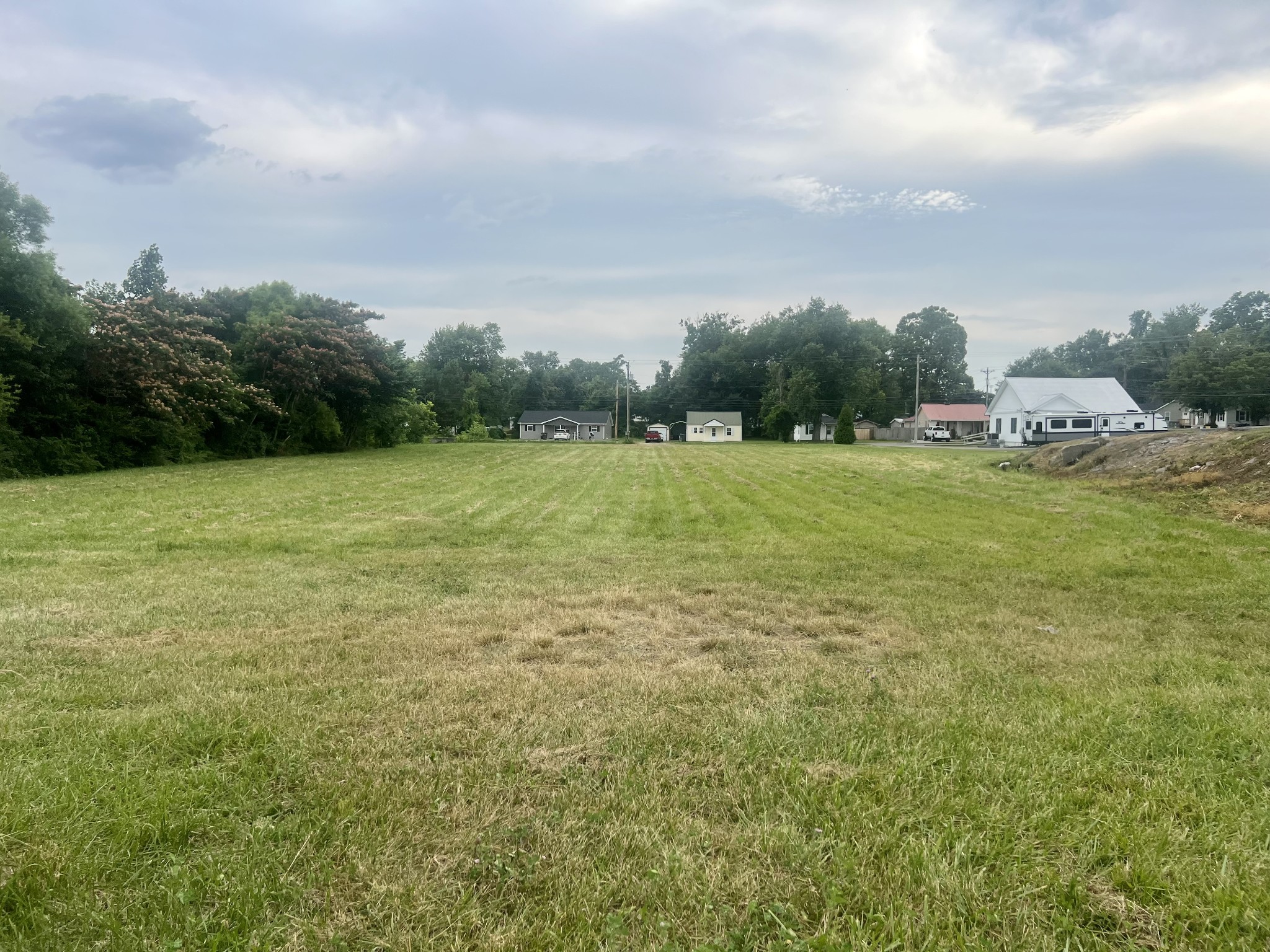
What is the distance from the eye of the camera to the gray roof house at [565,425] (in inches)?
2943

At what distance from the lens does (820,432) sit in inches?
2726

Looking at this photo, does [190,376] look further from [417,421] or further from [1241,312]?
[1241,312]

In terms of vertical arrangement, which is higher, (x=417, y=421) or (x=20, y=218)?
(x=20, y=218)

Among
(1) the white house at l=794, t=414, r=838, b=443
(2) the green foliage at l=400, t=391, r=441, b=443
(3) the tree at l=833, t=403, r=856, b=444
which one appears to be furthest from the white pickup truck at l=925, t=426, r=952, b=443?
(2) the green foliage at l=400, t=391, r=441, b=443

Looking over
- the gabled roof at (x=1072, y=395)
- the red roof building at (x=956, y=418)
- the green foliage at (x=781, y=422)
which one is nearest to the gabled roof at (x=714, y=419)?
the green foliage at (x=781, y=422)

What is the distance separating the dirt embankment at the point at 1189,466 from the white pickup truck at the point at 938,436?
1651 inches

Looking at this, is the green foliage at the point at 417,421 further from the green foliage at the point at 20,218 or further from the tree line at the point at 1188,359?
the tree line at the point at 1188,359

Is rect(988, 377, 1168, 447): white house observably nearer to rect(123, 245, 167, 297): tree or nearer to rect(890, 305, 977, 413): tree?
rect(890, 305, 977, 413): tree

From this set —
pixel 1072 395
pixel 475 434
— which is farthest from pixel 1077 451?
pixel 475 434

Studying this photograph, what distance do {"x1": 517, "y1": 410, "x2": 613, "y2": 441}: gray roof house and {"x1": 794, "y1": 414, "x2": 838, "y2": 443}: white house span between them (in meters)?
20.6

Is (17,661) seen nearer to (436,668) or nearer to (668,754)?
(436,668)

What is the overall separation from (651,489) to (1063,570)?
11168mm

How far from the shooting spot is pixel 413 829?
2.63 meters

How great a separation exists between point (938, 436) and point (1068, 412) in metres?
20.1
